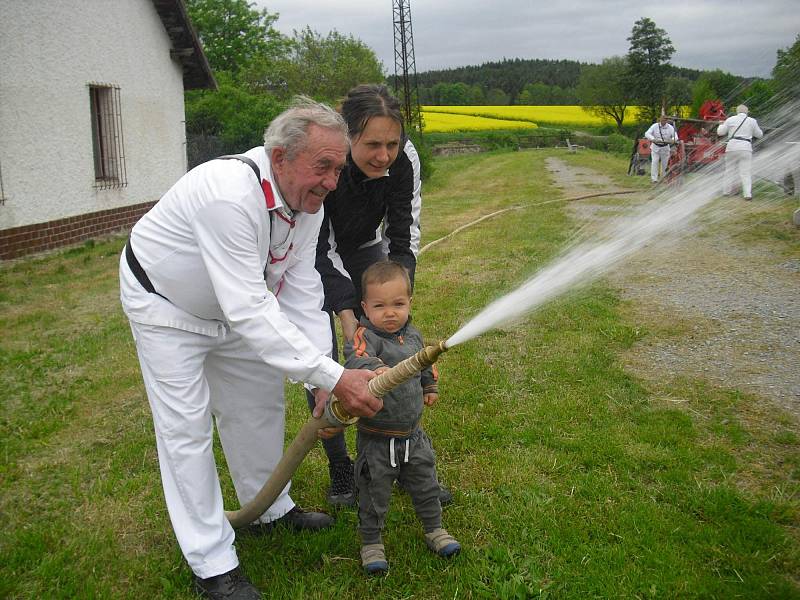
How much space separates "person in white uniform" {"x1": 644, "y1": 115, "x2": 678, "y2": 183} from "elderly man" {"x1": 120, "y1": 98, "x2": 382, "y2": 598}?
1861 centimetres

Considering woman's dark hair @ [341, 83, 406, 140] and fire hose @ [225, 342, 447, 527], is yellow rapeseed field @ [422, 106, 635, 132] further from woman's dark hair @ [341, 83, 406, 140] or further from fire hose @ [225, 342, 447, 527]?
fire hose @ [225, 342, 447, 527]

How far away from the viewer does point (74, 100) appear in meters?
13.5

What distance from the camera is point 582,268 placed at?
16.9 feet

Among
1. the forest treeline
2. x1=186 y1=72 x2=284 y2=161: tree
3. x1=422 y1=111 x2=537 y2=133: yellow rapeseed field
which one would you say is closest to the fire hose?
x1=186 y1=72 x2=284 y2=161: tree

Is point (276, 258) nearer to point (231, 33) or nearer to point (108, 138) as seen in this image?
point (108, 138)

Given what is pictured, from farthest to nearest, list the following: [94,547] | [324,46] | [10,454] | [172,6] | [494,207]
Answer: [324,46], [494,207], [172,6], [10,454], [94,547]

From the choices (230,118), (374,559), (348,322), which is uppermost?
(230,118)

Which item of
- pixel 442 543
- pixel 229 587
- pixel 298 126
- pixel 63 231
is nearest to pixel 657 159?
pixel 63 231

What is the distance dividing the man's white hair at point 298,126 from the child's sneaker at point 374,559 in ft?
6.63

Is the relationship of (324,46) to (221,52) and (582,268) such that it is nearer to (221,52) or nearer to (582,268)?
(221,52)

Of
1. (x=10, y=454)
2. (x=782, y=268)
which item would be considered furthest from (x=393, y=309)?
(x=782, y=268)

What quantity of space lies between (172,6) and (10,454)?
14.4m

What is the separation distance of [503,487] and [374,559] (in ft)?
3.44

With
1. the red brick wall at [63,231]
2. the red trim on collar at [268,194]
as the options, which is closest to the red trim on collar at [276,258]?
the red trim on collar at [268,194]
